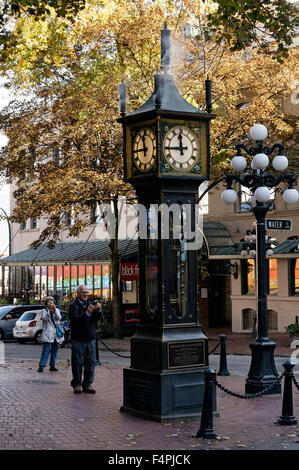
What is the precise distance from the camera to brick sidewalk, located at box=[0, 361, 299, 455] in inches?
340

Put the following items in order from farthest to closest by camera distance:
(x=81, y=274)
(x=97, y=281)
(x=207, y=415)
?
(x=81, y=274) → (x=97, y=281) → (x=207, y=415)

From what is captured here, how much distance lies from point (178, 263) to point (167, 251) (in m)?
0.44

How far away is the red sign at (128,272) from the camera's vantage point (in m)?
29.2

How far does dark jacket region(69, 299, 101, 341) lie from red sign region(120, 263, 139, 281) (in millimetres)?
16204

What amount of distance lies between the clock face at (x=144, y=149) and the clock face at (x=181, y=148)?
20 cm

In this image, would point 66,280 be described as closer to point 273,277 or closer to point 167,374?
point 273,277

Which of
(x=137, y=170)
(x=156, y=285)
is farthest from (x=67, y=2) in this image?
(x=156, y=285)

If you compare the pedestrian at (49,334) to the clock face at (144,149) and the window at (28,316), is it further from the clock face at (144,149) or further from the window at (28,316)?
the window at (28,316)

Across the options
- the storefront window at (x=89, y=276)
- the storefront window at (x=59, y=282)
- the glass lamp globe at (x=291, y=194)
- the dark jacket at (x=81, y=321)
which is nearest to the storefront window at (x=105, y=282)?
the storefront window at (x=89, y=276)

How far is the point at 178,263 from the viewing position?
35.4 feet

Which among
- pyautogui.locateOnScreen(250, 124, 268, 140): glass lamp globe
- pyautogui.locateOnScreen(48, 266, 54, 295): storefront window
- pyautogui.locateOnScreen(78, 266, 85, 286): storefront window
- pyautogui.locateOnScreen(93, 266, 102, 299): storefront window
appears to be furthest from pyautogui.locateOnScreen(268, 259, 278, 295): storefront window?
pyautogui.locateOnScreen(250, 124, 268, 140): glass lamp globe

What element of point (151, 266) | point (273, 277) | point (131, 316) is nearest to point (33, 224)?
point (131, 316)

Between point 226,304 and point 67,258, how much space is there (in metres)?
8.09
